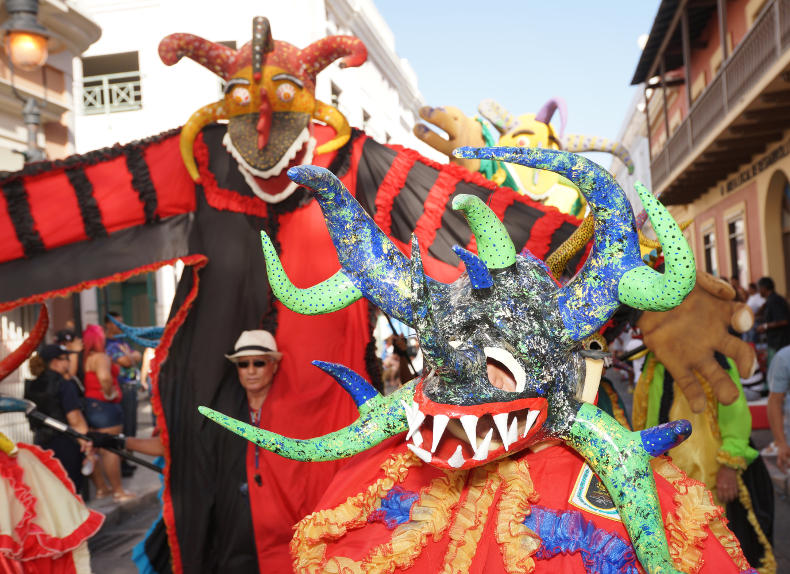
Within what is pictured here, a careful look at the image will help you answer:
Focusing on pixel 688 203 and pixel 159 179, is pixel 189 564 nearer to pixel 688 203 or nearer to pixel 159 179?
pixel 159 179

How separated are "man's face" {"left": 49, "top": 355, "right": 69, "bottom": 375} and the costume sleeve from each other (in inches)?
183

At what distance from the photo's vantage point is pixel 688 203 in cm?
1852

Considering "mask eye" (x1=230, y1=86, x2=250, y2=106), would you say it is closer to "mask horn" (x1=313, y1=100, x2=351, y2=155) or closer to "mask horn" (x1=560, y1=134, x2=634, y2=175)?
"mask horn" (x1=313, y1=100, x2=351, y2=155)

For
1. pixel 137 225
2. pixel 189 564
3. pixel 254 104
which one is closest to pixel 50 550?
pixel 189 564

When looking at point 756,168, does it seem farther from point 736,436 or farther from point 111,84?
point 111,84

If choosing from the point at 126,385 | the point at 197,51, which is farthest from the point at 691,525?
the point at 126,385

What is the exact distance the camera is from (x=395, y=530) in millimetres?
1788

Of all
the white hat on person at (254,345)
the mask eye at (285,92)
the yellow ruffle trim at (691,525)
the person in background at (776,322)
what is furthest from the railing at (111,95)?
the yellow ruffle trim at (691,525)

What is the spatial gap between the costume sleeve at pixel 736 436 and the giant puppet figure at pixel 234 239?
41.6 inches

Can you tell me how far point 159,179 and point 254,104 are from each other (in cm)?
66

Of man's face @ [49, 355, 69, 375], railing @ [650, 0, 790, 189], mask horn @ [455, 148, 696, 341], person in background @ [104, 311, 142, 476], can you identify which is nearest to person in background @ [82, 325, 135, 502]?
man's face @ [49, 355, 69, 375]

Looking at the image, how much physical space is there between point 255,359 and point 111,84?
16.6 metres

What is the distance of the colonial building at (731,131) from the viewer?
968cm

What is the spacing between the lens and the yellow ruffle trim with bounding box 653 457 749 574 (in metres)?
1.62
